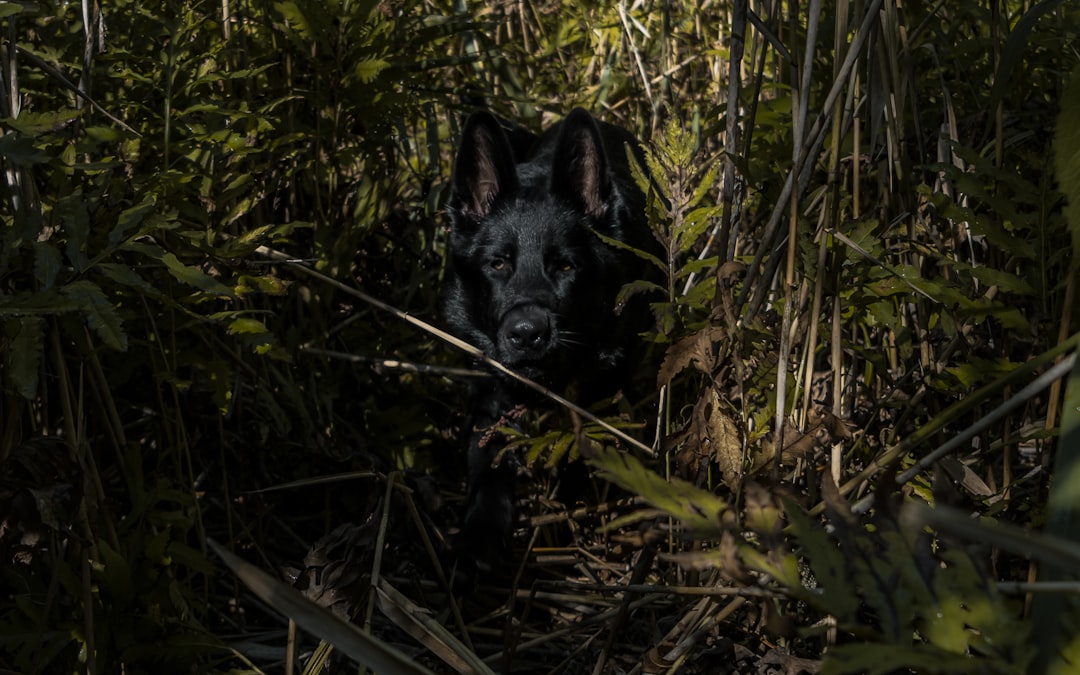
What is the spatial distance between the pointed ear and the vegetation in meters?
0.51

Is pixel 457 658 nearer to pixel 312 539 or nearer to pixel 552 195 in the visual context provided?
pixel 312 539

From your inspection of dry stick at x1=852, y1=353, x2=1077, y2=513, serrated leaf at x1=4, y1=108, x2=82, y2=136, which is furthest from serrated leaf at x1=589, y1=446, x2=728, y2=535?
serrated leaf at x1=4, y1=108, x2=82, y2=136

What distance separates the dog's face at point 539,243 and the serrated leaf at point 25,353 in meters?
1.96

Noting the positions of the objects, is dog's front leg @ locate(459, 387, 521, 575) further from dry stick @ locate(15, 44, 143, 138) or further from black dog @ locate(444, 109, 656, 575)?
dry stick @ locate(15, 44, 143, 138)

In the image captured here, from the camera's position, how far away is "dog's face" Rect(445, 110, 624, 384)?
12.2 feet

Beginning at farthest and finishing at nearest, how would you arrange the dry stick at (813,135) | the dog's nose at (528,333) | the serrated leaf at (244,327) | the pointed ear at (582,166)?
the pointed ear at (582,166) → the dog's nose at (528,333) → the serrated leaf at (244,327) → the dry stick at (813,135)

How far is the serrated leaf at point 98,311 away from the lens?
1.76 metres

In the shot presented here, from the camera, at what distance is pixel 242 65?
3.18 metres

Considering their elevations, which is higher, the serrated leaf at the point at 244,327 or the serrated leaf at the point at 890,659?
the serrated leaf at the point at 890,659

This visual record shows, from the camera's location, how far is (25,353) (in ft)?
5.70

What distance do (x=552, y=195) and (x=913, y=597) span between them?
3034 mm

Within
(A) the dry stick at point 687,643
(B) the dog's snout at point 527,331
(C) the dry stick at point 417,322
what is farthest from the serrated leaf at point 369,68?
(A) the dry stick at point 687,643

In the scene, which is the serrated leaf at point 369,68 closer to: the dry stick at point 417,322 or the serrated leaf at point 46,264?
the dry stick at point 417,322

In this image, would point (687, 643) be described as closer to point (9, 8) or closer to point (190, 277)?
point (190, 277)
